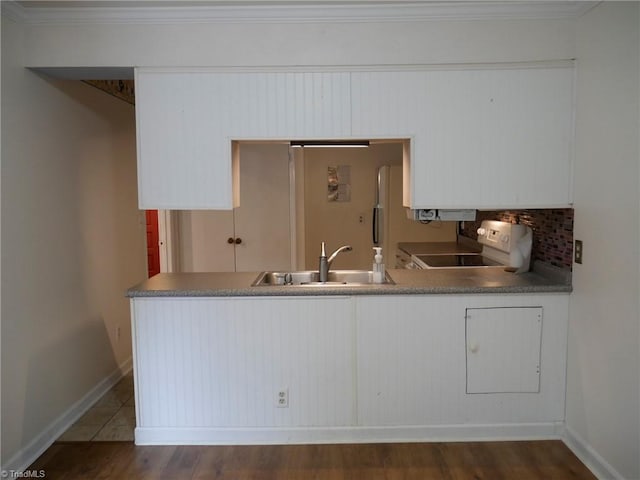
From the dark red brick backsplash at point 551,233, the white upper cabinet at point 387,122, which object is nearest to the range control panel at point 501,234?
the dark red brick backsplash at point 551,233

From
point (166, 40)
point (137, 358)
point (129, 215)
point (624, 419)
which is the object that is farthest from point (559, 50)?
point (129, 215)

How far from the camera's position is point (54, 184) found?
2.81 metres

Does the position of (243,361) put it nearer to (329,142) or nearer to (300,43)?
(329,142)

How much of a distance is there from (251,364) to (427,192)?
55.6 inches

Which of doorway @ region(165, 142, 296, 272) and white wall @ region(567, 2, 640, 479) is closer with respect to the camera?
white wall @ region(567, 2, 640, 479)

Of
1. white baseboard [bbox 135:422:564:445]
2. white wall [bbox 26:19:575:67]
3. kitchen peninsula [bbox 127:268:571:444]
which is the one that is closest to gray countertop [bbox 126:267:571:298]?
kitchen peninsula [bbox 127:268:571:444]

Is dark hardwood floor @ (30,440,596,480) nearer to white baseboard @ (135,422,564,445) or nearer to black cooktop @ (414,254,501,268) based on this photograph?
white baseboard @ (135,422,564,445)

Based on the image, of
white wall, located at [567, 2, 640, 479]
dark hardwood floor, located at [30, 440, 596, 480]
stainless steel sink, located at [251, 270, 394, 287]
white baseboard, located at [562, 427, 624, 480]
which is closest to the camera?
white wall, located at [567, 2, 640, 479]

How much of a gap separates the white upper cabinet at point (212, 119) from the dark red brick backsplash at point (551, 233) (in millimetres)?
1381

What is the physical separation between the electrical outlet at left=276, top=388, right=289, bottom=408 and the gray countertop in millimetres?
564

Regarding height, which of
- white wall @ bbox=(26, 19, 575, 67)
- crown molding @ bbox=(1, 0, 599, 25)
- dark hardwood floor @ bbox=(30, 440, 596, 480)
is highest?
crown molding @ bbox=(1, 0, 599, 25)

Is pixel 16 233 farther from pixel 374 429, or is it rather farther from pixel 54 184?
pixel 374 429

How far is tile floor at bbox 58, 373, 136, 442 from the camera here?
2.79 m

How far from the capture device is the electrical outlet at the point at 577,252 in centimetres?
252
